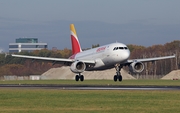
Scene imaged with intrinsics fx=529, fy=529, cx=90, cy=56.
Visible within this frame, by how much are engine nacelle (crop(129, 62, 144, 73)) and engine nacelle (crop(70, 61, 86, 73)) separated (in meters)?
5.85

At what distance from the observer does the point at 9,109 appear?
26.0 metres

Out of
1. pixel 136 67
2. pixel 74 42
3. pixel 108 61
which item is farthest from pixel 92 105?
pixel 74 42

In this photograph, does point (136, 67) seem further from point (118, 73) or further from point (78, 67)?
point (78, 67)

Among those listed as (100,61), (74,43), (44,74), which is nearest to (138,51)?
(44,74)

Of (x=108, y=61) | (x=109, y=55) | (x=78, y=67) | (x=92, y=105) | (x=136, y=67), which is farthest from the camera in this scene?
(x=78, y=67)

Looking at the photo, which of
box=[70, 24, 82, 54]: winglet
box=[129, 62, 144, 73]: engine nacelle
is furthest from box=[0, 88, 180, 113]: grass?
box=[70, 24, 82, 54]: winglet

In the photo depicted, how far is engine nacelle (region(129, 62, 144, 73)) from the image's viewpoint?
65.2 meters

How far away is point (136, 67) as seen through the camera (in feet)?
217

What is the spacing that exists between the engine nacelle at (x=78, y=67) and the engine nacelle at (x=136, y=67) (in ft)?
19.2

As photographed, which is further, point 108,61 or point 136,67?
point 136,67

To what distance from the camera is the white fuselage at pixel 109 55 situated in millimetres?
61500

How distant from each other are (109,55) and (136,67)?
5.17 meters

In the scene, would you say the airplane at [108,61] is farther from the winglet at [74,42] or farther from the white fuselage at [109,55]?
the winglet at [74,42]

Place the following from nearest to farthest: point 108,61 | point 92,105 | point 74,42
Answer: point 92,105
point 108,61
point 74,42
